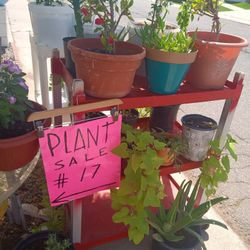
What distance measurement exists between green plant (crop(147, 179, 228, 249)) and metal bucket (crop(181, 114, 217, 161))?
0.43 ft

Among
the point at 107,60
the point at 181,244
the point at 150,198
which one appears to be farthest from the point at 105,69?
the point at 181,244

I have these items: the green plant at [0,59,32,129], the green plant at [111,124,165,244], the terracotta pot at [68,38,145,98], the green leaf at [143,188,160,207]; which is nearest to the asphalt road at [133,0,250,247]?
the terracotta pot at [68,38,145,98]

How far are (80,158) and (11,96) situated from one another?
0.35 m

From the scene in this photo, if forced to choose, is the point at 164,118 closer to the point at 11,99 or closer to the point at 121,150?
the point at 121,150

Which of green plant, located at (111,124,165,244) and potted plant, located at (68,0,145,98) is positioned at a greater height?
potted plant, located at (68,0,145,98)

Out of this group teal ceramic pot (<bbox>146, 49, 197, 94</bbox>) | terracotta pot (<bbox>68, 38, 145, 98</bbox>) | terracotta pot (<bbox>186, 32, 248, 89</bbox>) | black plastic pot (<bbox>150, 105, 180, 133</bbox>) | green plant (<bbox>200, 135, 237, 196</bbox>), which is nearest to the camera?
terracotta pot (<bbox>68, 38, 145, 98</bbox>)

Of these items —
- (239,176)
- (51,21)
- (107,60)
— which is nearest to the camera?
(107,60)

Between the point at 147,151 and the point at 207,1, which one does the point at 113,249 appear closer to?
the point at 147,151

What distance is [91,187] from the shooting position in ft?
4.51

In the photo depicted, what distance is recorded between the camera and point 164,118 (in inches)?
66.1

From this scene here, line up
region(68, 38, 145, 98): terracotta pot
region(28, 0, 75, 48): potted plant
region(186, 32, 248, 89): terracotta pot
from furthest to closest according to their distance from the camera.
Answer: region(28, 0, 75, 48): potted plant
region(186, 32, 248, 89): terracotta pot
region(68, 38, 145, 98): terracotta pot

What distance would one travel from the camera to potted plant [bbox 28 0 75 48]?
1797 millimetres

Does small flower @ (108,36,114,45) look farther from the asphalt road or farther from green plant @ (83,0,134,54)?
the asphalt road

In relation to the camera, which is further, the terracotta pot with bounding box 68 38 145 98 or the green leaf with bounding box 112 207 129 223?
the green leaf with bounding box 112 207 129 223
